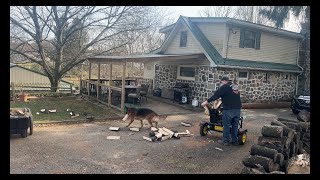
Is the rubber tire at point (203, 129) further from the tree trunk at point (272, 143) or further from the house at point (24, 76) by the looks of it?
the house at point (24, 76)

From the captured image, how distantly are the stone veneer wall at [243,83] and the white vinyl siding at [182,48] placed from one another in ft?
3.43

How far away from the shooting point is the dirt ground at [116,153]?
609 centimetres

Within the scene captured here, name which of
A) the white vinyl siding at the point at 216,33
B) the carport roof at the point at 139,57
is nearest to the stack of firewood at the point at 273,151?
the carport roof at the point at 139,57

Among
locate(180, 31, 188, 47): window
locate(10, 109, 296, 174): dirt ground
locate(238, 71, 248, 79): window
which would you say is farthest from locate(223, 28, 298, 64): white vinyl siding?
locate(10, 109, 296, 174): dirt ground

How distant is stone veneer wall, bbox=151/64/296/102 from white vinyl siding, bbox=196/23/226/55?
1.53 meters

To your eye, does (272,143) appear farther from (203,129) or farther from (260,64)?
(260,64)

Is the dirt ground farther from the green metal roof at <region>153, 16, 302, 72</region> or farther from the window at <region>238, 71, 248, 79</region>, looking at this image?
the window at <region>238, 71, 248, 79</region>

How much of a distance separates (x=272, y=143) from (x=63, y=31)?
56.0 feet

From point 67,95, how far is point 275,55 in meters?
13.8

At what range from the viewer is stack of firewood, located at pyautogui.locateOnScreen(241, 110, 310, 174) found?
218 inches
